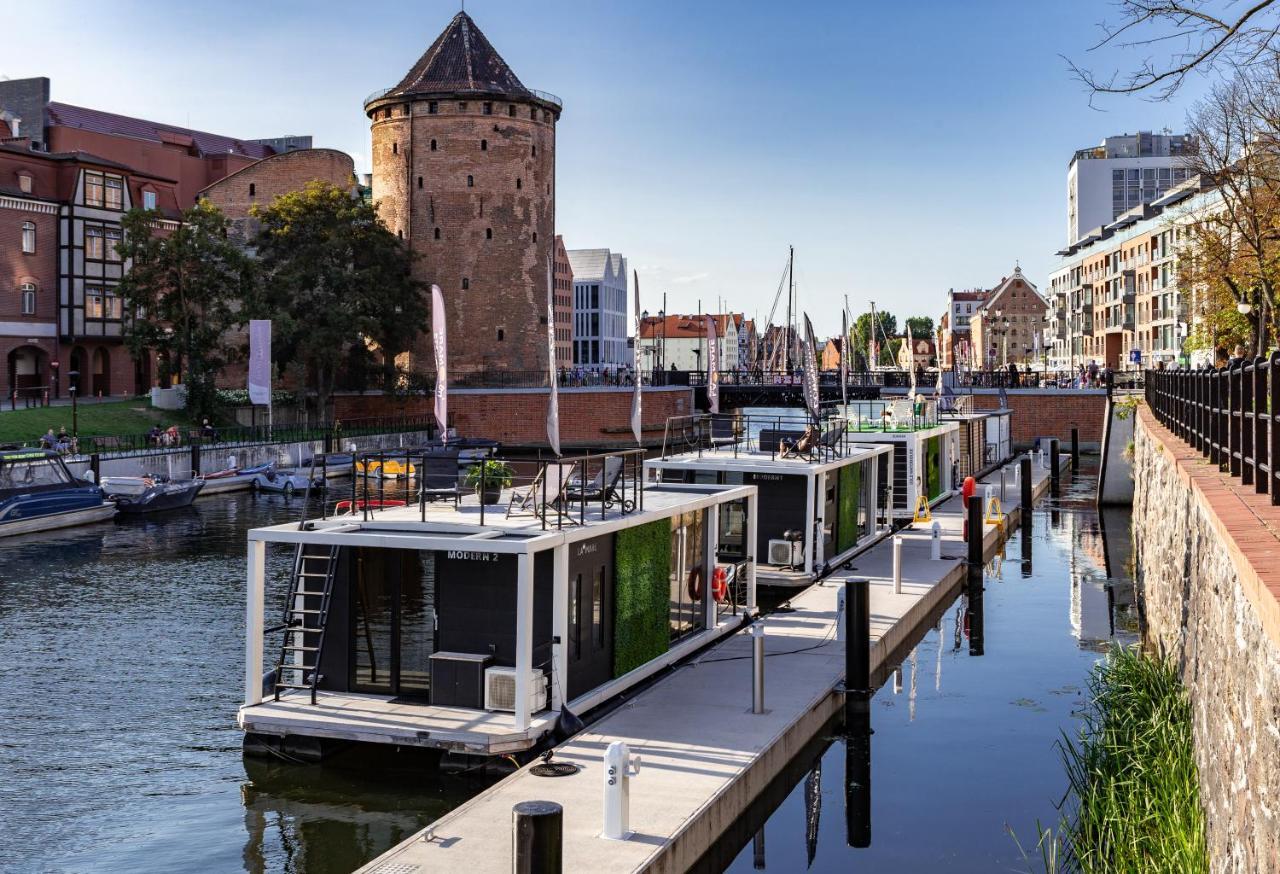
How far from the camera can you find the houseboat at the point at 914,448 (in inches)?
1400

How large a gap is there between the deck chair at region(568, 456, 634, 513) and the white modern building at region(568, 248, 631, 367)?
159282 mm

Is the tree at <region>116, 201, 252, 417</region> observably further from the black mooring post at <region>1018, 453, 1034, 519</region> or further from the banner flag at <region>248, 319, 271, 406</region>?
the black mooring post at <region>1018, 453, 1034, 519</region>

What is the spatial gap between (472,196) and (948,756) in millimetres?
64900

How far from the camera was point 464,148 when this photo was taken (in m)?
77.6

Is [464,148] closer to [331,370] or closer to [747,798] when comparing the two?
[331,370]

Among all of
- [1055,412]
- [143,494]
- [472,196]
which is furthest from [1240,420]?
[472,196]

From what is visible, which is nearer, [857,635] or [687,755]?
[687,755]

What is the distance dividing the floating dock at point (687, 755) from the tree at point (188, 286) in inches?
1659

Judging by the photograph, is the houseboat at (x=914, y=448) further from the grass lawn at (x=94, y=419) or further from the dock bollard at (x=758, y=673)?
the grass lawn at (x=94, y=419)

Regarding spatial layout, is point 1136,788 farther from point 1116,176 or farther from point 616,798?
point 1116,176

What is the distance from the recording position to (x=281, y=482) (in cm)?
5088

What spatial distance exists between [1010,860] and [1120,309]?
98368mm

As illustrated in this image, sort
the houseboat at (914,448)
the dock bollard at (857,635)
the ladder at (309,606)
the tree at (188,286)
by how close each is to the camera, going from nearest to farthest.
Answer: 1. the ladder at (309,606)
2. the dock bollard at (857,635)
3. the houseboat at (914,448)
4. the tree at (188,286)

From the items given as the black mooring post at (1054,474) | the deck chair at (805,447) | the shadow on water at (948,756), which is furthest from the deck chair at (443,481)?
the black mooring post at (1054,474)
